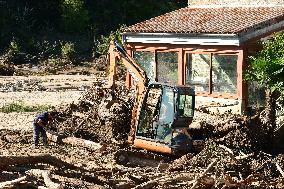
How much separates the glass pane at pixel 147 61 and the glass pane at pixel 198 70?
6.39 ft

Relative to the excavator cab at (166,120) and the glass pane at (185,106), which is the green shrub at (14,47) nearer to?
the excavator cab at (166,120)

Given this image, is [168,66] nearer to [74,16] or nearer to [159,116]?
[159,116]

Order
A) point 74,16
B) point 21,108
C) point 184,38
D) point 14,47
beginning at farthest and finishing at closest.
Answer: point 74,16, point 14,47, point 21,108, point 184,38

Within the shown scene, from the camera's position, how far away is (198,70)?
76.9ft

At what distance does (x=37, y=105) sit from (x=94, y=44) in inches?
929

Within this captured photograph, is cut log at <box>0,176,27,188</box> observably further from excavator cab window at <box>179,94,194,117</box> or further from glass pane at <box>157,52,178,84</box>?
glass pane at <box>157,52,178,84</box>

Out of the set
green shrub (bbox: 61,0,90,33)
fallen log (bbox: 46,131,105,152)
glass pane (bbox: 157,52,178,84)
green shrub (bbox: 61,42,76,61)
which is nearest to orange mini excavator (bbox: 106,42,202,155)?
fallen log (bbox: 46,131,105,152)

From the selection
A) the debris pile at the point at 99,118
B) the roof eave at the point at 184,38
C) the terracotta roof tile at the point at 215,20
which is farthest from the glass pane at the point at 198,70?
the debris pile at the point at 99,118

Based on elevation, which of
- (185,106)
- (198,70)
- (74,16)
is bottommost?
(185,106)

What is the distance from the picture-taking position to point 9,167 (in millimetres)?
11680

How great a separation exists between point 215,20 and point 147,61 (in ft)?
11.8

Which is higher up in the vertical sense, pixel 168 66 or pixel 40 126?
pixel 168 66

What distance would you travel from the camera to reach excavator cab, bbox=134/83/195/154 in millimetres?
14438

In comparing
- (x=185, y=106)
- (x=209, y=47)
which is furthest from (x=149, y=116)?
(x=209, y=47)
